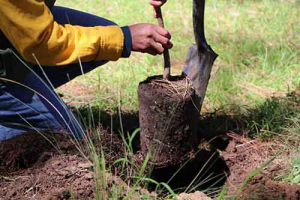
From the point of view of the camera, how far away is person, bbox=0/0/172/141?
2047mm

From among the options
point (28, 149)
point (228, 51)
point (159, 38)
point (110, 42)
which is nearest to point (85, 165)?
point (28, 149)

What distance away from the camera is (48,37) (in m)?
2.09

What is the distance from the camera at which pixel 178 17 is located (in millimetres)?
4641

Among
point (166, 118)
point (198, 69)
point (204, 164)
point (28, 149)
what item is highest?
point (198, 69)

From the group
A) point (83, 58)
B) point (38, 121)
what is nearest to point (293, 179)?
point (83, 58)

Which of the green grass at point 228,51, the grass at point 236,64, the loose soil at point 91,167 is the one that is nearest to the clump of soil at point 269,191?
the loose soil at point 91,167

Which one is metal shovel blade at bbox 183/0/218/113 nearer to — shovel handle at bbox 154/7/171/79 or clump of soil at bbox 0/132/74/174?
shovel handle at bbox 154/7/171/79

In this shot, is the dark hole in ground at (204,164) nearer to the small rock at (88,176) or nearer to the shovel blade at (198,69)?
the shovel blade at (198,69)

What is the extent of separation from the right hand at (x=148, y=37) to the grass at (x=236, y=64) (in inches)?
12.2

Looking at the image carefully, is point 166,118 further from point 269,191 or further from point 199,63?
point 269,191

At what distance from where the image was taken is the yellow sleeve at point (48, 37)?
2.03 meters

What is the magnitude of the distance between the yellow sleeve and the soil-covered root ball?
260 mm

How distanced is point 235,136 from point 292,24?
1776 mm

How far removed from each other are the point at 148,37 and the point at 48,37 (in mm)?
447
